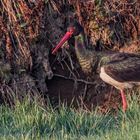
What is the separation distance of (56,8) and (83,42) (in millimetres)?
654

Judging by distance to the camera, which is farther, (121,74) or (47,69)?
(47,69)

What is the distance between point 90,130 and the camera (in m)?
6.66

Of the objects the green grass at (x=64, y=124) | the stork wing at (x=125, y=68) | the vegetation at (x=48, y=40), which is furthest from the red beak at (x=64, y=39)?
the green grass at (x=64, y=124)

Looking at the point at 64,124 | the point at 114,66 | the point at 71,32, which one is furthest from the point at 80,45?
the point at 64,124

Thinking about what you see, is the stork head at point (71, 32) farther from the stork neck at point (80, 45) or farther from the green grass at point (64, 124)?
the green grass at point (64, 124)

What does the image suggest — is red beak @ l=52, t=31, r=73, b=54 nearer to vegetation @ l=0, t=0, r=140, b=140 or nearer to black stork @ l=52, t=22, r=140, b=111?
black stork @ l=52, t=22, r=140, b=111

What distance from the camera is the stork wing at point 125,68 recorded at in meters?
8.06

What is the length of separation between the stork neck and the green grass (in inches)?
37.6

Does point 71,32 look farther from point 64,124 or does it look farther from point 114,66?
point 64,124

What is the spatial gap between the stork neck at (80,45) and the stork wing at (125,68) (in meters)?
0.40

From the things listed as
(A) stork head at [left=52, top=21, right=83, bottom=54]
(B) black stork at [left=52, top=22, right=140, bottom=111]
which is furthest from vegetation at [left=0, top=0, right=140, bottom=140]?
(A) stork head at [left=52, top=21, right=83, bottom=54]

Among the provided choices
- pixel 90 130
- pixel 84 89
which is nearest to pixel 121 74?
pixel 84 89

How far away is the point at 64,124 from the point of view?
270 inches

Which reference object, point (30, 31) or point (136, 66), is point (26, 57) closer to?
point (30, 31)
